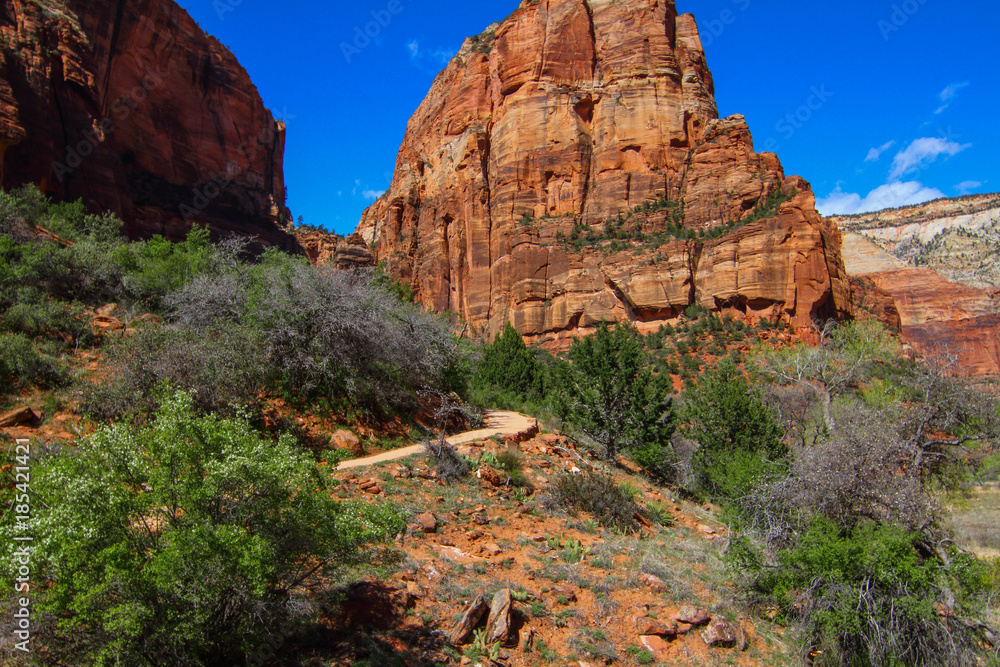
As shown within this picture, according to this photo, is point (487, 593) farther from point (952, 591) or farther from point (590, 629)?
point (952, 591)

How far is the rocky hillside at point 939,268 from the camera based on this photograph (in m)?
71.2

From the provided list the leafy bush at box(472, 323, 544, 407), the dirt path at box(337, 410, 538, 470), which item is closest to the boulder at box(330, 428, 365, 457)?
the dirt path at box(337, 410, 538, 470)

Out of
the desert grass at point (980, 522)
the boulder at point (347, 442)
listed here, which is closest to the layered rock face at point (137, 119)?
the boulder at point (347, 442)

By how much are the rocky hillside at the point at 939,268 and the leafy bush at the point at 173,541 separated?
6155cm

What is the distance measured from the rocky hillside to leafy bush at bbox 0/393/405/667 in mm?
61550

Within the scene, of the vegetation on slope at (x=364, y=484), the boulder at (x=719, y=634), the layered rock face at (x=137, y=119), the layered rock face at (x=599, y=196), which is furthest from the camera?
the layered rock face at (x=599, y=196)

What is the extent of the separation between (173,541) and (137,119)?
4878cm

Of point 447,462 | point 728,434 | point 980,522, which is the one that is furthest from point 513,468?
point 980,522

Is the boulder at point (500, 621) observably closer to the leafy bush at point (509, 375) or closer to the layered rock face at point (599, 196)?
the leafy bush at point (509, 375)

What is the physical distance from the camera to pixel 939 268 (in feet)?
309

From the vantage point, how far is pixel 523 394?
21.5 meters

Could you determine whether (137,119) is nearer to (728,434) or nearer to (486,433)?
(486,433)

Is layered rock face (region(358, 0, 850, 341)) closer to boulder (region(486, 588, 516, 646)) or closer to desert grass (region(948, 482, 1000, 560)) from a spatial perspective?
desert grass (region(948, 482, 1000, 560))

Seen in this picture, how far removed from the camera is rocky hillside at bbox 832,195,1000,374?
71188 millimetres
